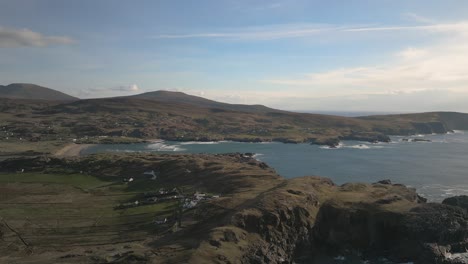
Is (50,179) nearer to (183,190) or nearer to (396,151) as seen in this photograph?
(183,190)

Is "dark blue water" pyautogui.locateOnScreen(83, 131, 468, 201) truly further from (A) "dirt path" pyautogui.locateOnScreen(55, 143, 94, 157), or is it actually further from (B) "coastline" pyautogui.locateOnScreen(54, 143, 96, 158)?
(A) "dirt path" pyautogui.locateOnScreen(55, 143, 94, 157)

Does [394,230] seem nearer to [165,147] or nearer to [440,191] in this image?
[440,191]

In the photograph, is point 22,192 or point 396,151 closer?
point 22,192

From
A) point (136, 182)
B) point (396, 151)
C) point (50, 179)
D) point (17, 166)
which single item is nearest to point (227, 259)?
point (136, 182)

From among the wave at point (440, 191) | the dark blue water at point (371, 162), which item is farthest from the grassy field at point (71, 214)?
the wave at point (440, 191)

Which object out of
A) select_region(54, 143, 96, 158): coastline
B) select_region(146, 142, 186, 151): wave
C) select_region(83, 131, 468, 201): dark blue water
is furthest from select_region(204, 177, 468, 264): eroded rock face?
select_region(146, 142, 186, 151): wave

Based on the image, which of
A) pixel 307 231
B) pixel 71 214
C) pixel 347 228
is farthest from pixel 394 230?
pixel 71 214

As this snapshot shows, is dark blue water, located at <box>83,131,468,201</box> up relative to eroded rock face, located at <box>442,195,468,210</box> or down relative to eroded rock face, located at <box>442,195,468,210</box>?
down
